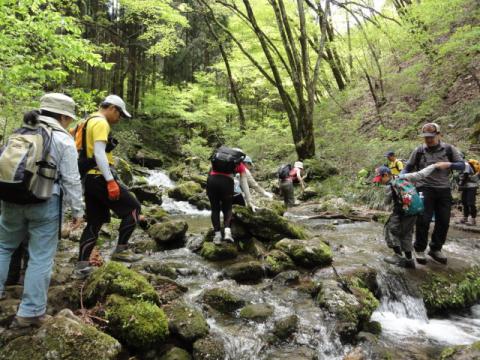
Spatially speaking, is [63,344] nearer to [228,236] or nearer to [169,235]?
[228,236]

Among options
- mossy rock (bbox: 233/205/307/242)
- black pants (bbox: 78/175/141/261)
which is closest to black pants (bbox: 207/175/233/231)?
mossy rock (bbox: 233/205/307/242)

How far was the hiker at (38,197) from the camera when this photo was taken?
2879mm

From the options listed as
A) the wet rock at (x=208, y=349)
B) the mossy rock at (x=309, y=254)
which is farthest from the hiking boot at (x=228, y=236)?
the wet rock at (x=208, y=349)

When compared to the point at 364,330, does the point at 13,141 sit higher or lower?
higher

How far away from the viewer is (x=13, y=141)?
289 centimetres

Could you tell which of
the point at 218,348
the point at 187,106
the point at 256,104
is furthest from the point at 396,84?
the point at 256,104

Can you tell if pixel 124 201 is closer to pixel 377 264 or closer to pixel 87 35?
pixel 377 264

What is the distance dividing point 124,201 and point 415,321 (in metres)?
4.49

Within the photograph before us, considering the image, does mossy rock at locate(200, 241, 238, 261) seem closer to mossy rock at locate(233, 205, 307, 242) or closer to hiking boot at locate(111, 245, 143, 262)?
mossy rock at locate(233, 205, 307, 242)

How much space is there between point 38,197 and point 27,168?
0.82 feet

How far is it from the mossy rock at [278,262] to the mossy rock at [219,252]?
2.09ft

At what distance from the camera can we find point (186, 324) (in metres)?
3.80

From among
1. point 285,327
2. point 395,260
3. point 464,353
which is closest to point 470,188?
point 395,260

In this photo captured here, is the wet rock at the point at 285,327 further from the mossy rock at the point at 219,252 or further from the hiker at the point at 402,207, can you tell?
the hiker at the point at 402,207
